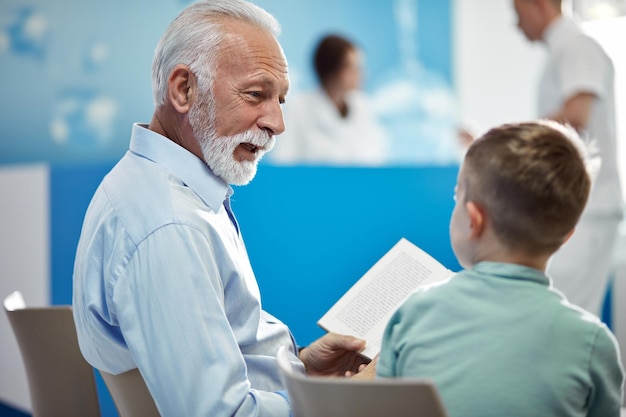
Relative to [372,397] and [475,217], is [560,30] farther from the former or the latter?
[372,397]

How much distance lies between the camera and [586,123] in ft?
8.46

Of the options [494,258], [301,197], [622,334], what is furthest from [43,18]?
[494,258]

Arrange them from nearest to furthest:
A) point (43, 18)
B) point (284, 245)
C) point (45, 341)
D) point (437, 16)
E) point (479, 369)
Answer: point (479, 369), point (45, 341), point (284, 245), point (43, 18), point (437, 16)

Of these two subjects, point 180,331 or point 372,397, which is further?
point 180,331

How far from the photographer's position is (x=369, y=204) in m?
2.28

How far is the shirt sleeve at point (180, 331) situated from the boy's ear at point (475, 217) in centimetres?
33

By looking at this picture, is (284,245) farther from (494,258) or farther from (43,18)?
(43,18)

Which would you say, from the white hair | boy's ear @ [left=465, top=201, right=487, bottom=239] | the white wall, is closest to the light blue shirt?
the white hair

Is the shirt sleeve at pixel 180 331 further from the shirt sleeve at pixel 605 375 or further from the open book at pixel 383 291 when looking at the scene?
the shirt sleeve at pixel 605 375

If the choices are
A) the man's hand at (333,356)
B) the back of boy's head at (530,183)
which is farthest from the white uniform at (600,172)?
the back of boy's head at (530,183)

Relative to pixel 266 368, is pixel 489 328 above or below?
above

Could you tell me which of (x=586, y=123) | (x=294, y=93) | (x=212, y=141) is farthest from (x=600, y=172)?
(x=294, y=93)

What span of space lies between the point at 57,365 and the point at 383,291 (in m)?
0.58

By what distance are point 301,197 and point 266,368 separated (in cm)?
107
